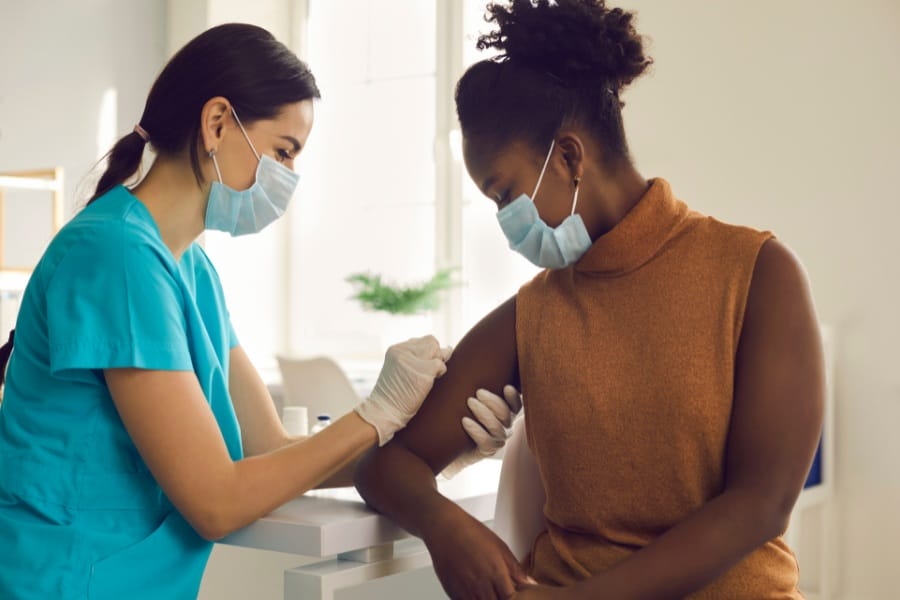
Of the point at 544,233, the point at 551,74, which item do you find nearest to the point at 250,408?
the point at 544,233

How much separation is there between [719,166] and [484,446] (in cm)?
226

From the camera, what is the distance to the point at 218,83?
4.33 ft

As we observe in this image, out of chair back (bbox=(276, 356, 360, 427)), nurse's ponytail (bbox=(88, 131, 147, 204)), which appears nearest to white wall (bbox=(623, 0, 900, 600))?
chair back (bbox=(276, 356, 360, 427))

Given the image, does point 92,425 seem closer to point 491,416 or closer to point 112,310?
point 112,310

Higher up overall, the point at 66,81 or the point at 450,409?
the point at 66,81

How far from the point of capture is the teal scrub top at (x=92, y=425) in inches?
45.7

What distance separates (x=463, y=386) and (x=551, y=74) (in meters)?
0.39

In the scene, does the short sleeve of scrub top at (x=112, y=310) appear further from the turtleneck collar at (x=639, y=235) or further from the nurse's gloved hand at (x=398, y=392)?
the turtleneck collar at (x=639, y=235)

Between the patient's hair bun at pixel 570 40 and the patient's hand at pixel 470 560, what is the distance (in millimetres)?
516

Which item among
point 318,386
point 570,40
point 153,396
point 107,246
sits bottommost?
point 318,386

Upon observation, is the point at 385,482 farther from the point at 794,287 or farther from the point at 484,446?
the point at 794,287

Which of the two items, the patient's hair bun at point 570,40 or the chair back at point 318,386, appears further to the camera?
the chair back at point 318,386

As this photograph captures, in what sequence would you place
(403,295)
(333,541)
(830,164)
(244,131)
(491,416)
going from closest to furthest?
(333,541)
(491,416)
(244,131)
(830,164)
(403,295)

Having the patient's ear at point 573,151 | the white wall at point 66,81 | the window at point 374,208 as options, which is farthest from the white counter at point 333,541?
the white wall at point 66,81
